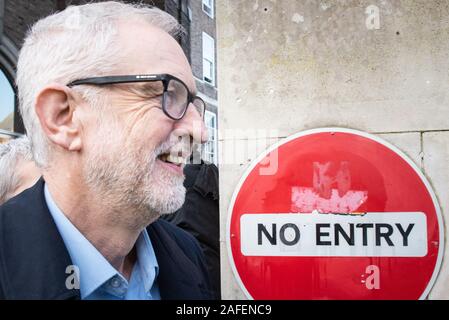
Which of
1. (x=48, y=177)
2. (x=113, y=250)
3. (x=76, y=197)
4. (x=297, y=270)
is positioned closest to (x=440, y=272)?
(x=297, y=270)

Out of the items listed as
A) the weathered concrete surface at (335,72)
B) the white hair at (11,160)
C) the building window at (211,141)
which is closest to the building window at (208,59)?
the weathered concrete surface at (335,72)

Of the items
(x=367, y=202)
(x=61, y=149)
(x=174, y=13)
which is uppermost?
(x=174, y=13)

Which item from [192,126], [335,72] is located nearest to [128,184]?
[192,126]

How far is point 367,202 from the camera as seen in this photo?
142 cm

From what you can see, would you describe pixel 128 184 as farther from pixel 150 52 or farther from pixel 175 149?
pixel 150 52

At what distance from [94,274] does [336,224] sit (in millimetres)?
740

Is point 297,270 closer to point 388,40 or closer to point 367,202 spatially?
point 367,202

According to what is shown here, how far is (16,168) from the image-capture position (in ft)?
5.07

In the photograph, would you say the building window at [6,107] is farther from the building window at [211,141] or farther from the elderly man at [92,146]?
the building window at [211,141]

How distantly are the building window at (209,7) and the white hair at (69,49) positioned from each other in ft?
0.53

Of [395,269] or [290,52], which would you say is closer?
[395,269]

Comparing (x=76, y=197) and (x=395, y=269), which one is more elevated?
(x=76, y=197)

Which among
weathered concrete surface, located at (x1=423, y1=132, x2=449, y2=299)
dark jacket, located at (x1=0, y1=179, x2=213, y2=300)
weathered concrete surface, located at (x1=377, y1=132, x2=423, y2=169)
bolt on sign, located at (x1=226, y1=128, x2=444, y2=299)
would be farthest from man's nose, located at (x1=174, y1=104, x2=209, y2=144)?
weathered concrete surface, located at (x1=423, y1=132, x2=449, y2=299)
